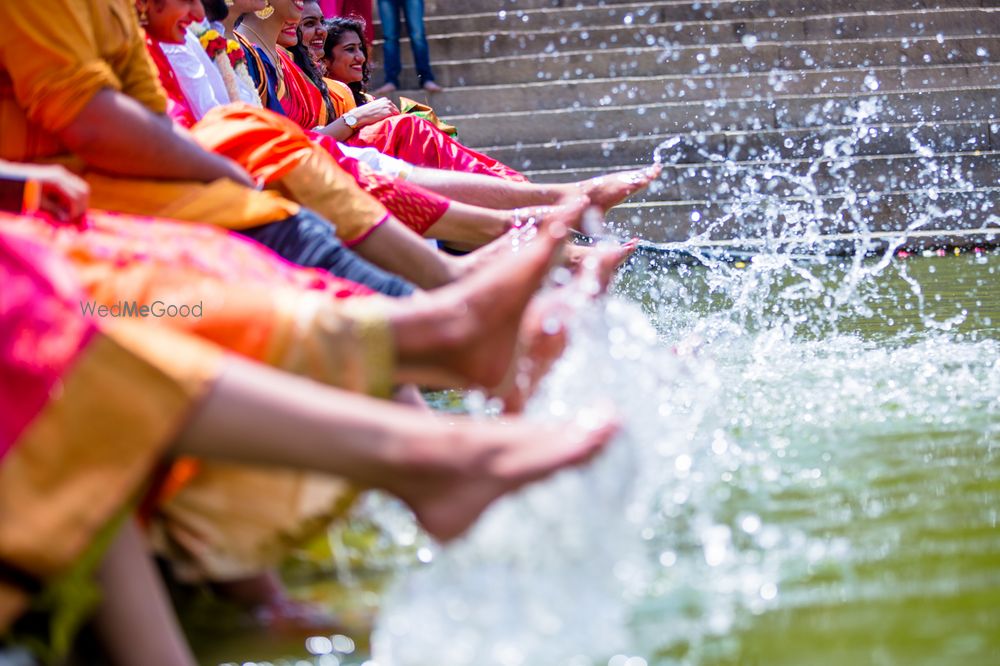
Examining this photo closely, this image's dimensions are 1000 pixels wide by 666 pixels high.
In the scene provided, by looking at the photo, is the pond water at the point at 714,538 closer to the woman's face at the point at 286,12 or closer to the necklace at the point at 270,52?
the necklace at the point at 270,52

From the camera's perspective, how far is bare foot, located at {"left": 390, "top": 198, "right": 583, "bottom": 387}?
195 cm

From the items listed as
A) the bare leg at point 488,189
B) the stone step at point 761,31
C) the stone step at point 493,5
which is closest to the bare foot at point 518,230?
the bare leg at point 488,189

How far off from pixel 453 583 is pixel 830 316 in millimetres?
3364

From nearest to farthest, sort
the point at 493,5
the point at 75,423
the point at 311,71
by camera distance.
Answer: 1. the point at 75,423
2. the point at 311,71
3. the point at 493,5

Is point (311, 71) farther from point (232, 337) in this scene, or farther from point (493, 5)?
point (493, 5)

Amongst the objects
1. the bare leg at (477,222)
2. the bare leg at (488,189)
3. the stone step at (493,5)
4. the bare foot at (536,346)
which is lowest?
the stone step at (493,5)

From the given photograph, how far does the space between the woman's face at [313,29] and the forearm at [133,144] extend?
3364 millimetres

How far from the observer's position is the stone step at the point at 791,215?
25.7 ft

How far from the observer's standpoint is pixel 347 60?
630cm

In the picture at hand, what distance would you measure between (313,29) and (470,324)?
4.47m

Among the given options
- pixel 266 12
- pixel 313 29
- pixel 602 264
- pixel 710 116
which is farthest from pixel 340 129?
pixel 710 116

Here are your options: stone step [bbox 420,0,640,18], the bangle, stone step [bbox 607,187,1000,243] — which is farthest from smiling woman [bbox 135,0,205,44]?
stone step [bbox 420,0,640,18]

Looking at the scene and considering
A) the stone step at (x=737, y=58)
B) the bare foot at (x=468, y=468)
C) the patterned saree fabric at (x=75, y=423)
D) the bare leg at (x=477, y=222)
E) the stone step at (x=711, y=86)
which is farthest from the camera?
the stone step at (x=737, y=58)

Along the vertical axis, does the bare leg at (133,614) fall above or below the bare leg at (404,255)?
above
